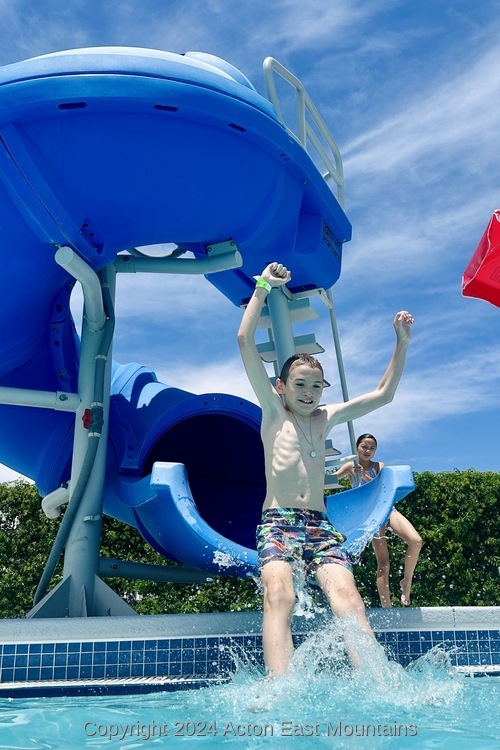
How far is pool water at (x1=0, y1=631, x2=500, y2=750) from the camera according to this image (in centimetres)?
241

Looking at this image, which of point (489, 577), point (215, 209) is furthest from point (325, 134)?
point (489, 577)

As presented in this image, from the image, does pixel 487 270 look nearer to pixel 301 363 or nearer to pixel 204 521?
pixel 301 363

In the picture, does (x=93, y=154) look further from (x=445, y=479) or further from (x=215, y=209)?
(x=445, y=479)

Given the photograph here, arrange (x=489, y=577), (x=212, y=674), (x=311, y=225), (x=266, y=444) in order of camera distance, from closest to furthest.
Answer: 1. (x=266, y=444)
2. (x=212, y=674)
3. (x=311, y=225)
4. (x=489, y=577)

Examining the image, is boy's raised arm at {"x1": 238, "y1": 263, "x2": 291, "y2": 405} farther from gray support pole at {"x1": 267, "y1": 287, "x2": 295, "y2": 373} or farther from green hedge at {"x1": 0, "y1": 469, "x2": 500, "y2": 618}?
green hedge at {"x1": 0, "y1": 469, "x2": 500, "y2": 618}

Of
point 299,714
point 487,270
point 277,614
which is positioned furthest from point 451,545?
point 299,714

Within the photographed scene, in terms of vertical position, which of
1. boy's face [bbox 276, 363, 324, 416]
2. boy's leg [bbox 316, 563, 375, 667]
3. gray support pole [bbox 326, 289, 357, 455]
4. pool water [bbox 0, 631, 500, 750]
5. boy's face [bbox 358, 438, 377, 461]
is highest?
gray support pole [bbox 326, 289, 357, 455]

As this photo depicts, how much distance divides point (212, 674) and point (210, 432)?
310 centimetres

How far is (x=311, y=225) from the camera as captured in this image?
215 inches

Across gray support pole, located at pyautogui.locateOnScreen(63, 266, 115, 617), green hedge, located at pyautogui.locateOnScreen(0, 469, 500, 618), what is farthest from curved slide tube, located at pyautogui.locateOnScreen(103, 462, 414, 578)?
green hedge, located at pyautogui.locateOnScreen(0, 469, 500, 618)

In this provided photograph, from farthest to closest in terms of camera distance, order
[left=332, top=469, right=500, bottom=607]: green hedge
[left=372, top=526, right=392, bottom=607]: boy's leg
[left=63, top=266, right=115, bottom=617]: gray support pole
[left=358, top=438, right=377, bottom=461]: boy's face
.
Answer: [left=332, top=469, right=500, bottom=607]: green hedge, [left=358, top=438, right=377, bottom=461]: boy's face, [left=372, top=526, right=392, bottom=607]: boy's leg, [left=63, top=266, right=115, bottom=617]: gray support pole

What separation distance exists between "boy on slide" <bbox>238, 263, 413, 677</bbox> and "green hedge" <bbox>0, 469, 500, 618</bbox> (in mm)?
5610

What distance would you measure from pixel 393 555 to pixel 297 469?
19.3ft

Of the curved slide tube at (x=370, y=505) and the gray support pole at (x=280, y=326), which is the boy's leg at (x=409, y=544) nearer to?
the curved slide tube at (x=370, y=505)
